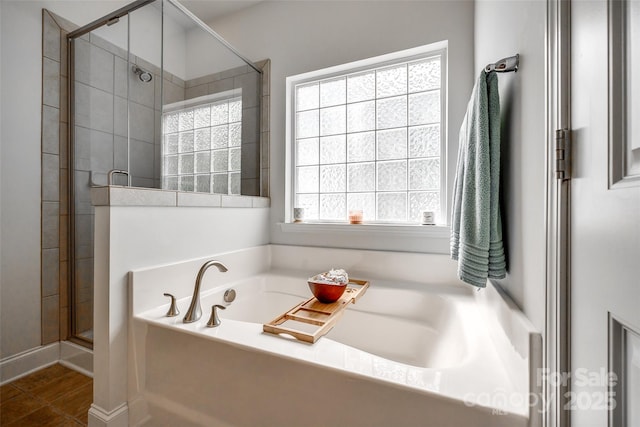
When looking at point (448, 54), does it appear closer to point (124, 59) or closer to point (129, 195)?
point (129, 195)

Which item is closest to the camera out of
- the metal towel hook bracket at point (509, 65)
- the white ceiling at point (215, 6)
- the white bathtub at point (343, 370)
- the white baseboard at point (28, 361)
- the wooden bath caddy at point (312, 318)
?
the white bathtub at point (343, 370)

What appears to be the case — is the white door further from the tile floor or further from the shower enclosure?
the tile floor

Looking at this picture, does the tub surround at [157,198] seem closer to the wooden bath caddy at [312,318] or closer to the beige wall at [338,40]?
the beige wall at [338,40]

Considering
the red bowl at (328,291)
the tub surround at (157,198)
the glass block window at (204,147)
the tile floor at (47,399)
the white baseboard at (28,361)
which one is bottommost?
the tile floor at (47,399)

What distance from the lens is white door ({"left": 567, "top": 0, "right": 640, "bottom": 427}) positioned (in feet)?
1.37

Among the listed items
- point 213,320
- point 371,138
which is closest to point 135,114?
point 213,320

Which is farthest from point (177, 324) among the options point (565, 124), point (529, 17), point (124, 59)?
point (124, 59)

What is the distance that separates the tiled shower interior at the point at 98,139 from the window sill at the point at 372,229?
597 millimetres

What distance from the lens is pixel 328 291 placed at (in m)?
1.34

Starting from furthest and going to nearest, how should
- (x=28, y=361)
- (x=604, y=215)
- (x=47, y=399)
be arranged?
1. (x=28, y=361)
2. (x=47, y=399)
3. (x=604, y=215)

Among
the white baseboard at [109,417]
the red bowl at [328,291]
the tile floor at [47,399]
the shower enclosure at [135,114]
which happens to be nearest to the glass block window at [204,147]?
the shower enclosure at [135,114]

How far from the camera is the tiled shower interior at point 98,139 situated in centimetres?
169

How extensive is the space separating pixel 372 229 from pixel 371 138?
0.69 meters

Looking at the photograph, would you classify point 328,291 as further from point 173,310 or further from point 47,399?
→ point 47,399
